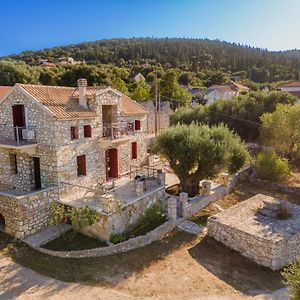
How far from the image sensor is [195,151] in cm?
2202

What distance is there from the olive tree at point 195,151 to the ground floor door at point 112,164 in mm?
3381

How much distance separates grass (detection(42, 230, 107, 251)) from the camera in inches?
620

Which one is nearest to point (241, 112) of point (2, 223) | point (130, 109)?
point (130, 109)

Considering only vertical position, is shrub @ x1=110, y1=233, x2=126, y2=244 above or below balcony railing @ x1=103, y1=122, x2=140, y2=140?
below

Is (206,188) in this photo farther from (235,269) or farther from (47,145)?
(47,145)

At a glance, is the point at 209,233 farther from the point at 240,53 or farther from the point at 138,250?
the point at 240,53

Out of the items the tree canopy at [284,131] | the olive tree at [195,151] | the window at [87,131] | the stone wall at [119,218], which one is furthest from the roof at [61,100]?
the tree canopy at [284,131]

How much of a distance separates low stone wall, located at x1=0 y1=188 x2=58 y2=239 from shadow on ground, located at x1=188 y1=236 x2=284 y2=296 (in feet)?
27.2

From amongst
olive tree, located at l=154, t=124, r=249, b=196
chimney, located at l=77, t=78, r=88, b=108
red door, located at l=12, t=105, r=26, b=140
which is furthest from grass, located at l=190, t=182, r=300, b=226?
red door, located at l=12, t=105, r=26, b=140

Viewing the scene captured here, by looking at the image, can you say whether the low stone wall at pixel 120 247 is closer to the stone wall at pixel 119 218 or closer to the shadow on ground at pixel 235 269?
the stone wall at pixel 119 218

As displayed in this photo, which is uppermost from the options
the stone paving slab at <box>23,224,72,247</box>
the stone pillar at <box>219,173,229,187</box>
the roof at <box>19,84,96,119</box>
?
the roof at <box>19,84,96,119</box>

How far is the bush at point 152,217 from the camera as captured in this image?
18.4 meters

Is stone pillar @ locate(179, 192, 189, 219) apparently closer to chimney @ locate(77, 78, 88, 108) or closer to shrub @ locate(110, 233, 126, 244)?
shrub @ locate(110, 233, 126, 244)

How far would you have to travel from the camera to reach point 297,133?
2938 centimetres
